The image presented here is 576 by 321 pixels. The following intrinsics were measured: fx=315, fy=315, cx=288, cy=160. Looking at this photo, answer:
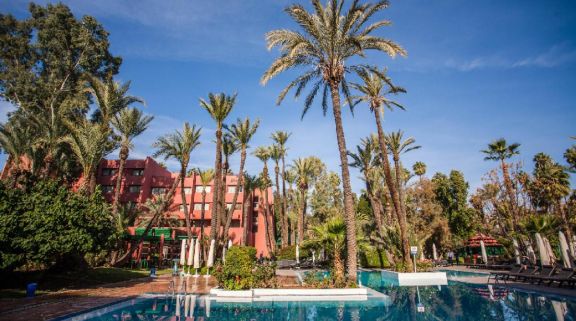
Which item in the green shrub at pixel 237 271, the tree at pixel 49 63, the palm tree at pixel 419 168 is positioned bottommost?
the green shrub at pixel 237 271

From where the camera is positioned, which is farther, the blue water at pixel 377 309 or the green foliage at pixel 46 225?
the green foliage at pixel 46 225

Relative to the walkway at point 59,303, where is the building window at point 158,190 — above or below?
above

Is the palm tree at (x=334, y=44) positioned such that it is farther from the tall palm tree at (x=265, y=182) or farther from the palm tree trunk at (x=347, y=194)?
the tall palm tree at (x=265, y=182)

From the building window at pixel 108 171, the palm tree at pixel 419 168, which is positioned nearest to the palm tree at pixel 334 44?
the building window at pixel 108 171

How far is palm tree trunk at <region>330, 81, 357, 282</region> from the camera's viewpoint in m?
15.5

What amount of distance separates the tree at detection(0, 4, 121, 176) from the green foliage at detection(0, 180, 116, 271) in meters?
19.4

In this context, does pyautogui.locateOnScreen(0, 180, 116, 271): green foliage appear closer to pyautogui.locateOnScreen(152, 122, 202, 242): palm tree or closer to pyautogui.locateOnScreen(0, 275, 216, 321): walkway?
pyautogui.locateOnScreen(0, 275, 216, 321): walkway

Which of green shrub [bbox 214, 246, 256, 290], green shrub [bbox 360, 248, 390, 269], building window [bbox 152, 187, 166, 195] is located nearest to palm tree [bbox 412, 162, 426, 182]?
green shrub [bbox 360, 248, 390, 269]

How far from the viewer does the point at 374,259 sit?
34562mm

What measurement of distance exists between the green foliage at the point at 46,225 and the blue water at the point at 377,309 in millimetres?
4933

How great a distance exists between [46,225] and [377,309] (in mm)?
15158

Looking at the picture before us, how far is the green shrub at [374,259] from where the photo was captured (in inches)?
1342

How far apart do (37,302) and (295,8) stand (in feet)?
56.2

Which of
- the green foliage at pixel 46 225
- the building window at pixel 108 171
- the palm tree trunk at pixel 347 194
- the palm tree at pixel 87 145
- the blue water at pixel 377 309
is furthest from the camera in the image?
the building window at pixel 108 171
